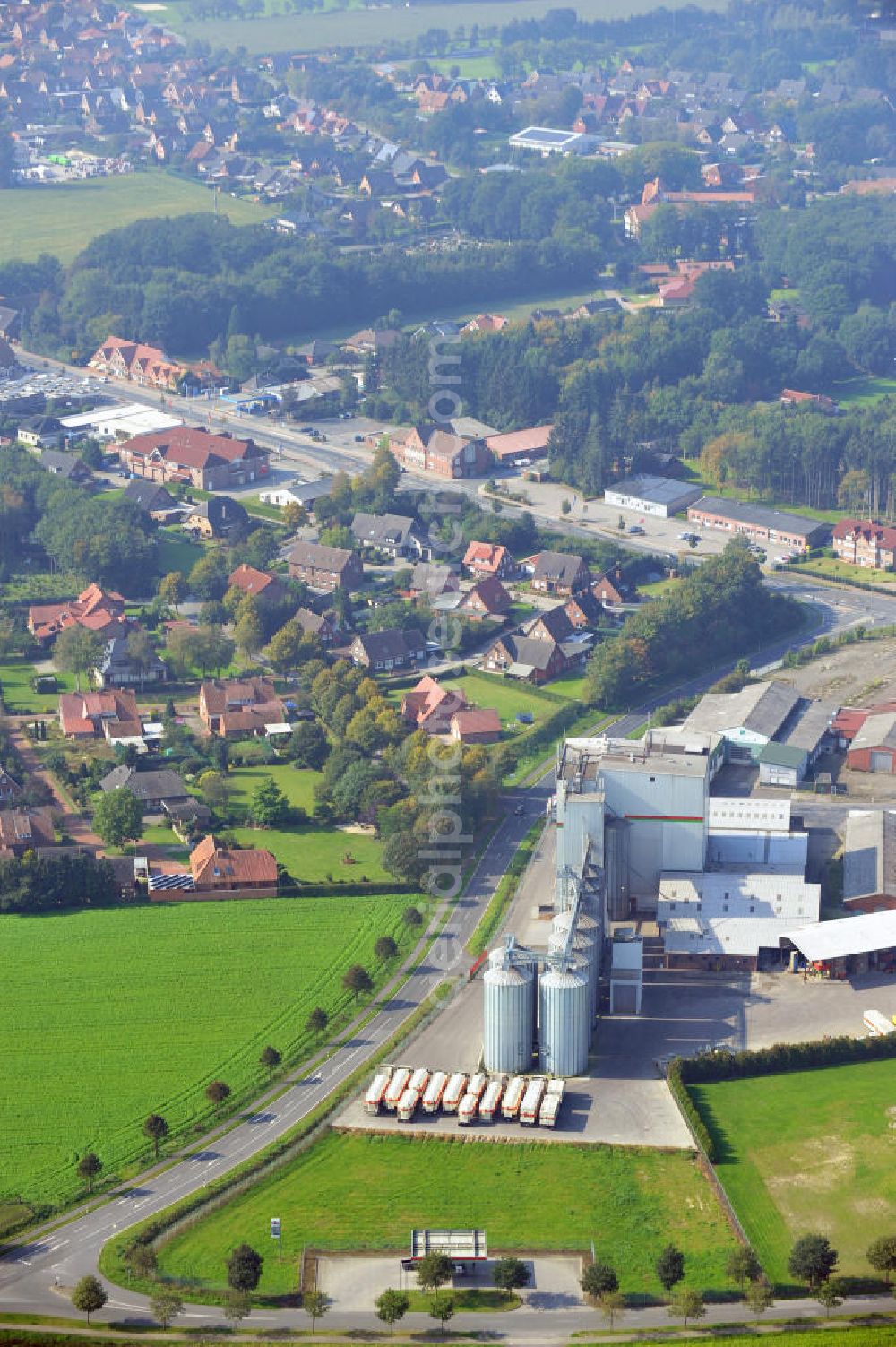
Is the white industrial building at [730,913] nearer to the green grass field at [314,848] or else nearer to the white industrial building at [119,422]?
the green grass field at [314,848]

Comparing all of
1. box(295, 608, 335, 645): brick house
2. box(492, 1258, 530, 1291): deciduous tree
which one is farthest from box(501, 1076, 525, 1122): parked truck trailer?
box(295, 608, 335, 645): brick house

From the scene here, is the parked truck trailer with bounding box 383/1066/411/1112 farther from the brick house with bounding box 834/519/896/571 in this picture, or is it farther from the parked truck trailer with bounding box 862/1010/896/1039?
the brick house with bounding box 834/519/896/571

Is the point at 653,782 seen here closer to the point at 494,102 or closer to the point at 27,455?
the point at 27,455

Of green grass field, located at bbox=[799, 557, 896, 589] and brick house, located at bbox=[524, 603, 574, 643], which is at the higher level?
brick house, located at bbox=[524, 603, 574, 643]

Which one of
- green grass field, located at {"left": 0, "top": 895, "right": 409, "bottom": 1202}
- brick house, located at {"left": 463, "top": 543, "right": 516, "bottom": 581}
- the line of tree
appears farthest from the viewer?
brick house, located at {"left": 463, "top": 543, "right": 516, "bottom": 581}

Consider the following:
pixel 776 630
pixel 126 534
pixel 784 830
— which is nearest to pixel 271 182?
pixel 126 534

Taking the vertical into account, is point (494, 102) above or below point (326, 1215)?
above
